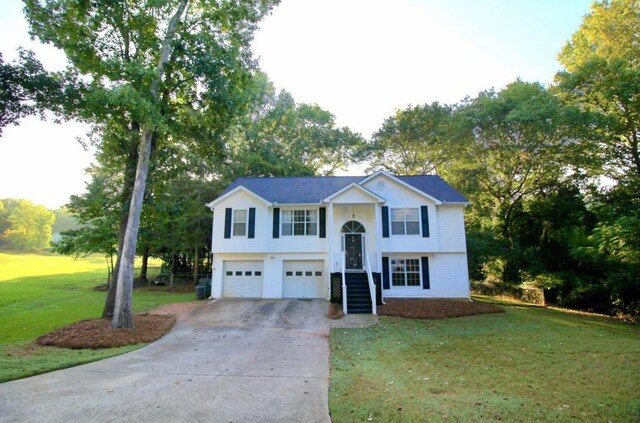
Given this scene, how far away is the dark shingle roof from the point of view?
18.3 meters

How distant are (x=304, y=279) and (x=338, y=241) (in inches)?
109

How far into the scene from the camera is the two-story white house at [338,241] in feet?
57.3

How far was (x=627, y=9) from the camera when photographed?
68.6ft

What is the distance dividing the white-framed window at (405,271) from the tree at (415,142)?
11.0 meters

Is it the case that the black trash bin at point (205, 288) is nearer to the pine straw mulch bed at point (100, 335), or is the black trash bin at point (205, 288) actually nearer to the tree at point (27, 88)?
the pine straw mulch bed at point (100, 335)

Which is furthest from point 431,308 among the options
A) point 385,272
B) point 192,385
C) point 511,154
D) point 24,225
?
point 24,225

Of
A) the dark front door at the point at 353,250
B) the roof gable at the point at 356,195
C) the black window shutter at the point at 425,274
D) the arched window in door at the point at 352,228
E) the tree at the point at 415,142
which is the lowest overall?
the black window shutter at the point at 425,274

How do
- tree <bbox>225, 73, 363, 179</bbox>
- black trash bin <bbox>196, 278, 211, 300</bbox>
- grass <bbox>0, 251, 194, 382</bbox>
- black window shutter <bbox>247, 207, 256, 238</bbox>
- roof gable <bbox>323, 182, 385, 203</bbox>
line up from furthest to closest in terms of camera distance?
1. tree <bbox>225, 73, 363, 179</bbox>
2. black trash bin <bbox>196, 278, 211, 300</bbox>
3. black window shutter <bbox>247, 207, 256, 238</bbox>
4. roof gable <bbox>323, 182, 385, 203</bbox>
5. grass <bbox>0, 251, 194, 382</bbox>

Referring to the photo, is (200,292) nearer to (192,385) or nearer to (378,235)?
(378,235)

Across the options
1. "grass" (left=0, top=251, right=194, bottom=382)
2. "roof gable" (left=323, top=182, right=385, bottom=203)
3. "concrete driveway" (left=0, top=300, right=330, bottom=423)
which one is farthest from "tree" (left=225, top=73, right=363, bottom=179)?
"concrete driveway" (left=0, top=300, right=330, bottom=423)

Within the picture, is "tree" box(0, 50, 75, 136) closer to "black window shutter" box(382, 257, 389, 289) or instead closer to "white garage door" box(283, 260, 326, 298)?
"white garage door" box(283, 260, 326, 298)

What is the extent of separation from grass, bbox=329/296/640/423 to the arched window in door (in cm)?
705

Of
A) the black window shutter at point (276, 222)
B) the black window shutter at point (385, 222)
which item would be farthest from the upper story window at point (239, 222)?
the black window shutter at point (385, 222)

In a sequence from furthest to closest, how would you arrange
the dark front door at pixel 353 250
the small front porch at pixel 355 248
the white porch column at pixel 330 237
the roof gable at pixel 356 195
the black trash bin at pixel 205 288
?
1. the black trash bin at pixel 205 288
2. the dark front door at pixel 353 250
3. the roof gable at pixel 356 195
4. the white porch column at pixel 330 237
5. the small front porch at pixel 355 248
